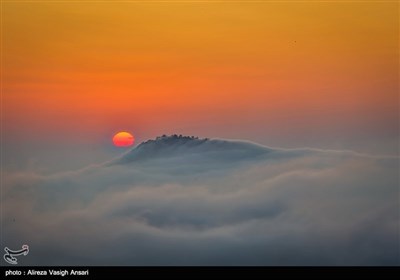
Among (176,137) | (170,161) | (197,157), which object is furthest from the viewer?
(170,161)
